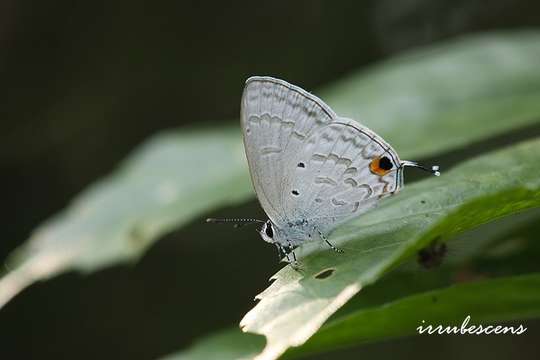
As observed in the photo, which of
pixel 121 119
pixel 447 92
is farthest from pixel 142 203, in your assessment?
pixel 121 119

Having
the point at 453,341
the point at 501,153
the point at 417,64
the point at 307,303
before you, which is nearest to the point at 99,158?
the point at 453,341

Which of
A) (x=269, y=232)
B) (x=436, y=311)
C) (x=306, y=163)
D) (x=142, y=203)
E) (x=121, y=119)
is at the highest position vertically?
(x=121, y=119)

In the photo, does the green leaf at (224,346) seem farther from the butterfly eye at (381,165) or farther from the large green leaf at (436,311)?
the butterfly eye at (381,165)

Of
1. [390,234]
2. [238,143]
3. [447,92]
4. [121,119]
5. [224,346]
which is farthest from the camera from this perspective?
[121,119]

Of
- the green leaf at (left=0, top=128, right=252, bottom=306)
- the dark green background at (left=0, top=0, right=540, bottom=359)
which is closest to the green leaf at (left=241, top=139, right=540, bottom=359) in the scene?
the green leaf at (left=0, top=128, right=252, bottom=306)

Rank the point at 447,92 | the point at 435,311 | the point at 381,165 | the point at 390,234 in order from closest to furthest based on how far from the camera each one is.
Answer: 1. the point at 390,234
2. the point at 435,311
3. the point at 381,165
4. the point at 447,92

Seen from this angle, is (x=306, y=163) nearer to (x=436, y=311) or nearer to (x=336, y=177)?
(x=336, y=177)
